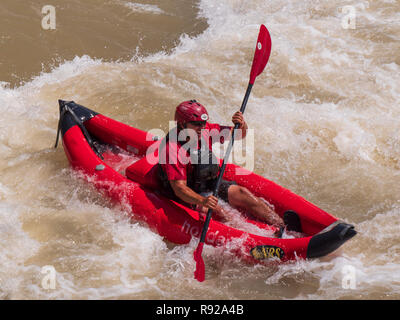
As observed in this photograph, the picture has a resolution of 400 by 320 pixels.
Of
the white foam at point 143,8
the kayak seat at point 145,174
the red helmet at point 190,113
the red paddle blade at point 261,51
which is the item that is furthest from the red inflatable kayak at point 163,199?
the white foam at point 143,8

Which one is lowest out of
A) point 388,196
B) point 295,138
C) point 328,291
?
point 328,291

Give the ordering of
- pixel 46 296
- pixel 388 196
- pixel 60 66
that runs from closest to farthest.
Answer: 1. pixel 46 296
2. pixel 388 196
3. pixel 60 66

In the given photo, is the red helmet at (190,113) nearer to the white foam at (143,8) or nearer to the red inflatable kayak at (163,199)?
the red inflatable kayak at (163,199)

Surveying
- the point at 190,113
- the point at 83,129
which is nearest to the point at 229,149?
the point at 190,113

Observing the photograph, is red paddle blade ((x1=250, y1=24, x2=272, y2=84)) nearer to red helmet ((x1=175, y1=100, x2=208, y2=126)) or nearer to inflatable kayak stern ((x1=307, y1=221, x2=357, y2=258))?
red helmet ((x1=175, y1=100, x2=208, y2=126))

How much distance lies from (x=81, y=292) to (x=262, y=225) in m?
1.47

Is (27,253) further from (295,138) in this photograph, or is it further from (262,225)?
(295,138)

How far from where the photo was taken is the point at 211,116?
18.9ft

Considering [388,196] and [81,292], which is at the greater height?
[388,196]

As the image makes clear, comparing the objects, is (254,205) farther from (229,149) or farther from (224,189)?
(229,149)

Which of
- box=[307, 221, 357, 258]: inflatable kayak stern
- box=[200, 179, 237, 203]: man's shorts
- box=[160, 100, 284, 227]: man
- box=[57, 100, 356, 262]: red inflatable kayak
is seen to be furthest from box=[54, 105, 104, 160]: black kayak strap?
box=[307, 221, 357, 258]: inflatable kayak stern

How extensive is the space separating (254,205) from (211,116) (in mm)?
2078

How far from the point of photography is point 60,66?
673 centimetres

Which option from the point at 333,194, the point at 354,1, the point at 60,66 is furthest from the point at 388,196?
the point at 354,1
